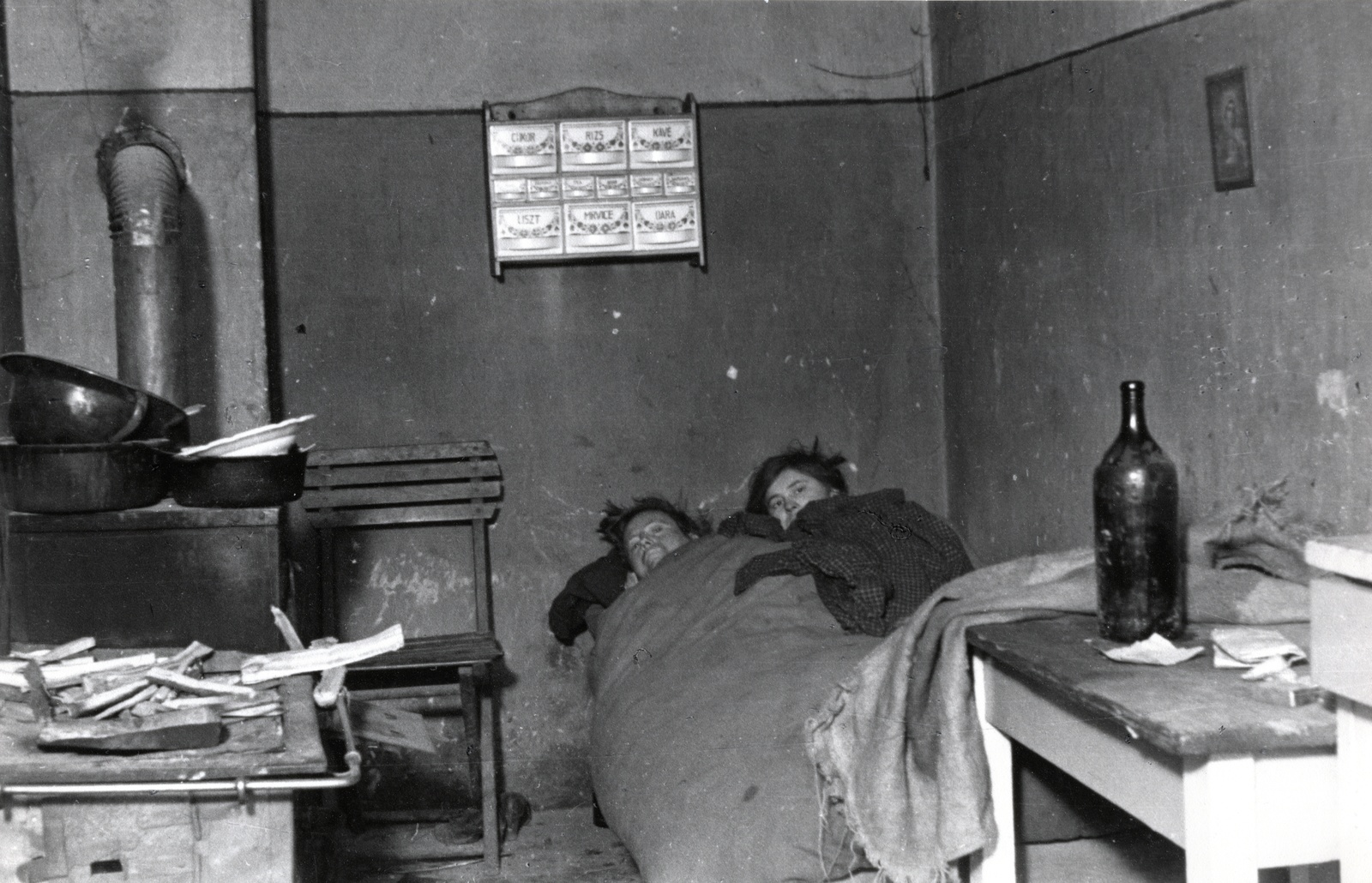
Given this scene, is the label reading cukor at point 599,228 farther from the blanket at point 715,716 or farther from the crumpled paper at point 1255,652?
the crumpled paper at point 1255,652

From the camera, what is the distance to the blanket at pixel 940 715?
7.43ft

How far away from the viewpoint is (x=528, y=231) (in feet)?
14.8

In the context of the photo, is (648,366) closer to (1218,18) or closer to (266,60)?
(266,60)

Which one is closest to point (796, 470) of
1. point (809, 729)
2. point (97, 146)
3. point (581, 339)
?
point (581, 339)

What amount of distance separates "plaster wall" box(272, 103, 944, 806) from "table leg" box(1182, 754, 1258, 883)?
3037mm

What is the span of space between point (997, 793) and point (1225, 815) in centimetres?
70

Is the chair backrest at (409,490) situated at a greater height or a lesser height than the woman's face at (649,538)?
greater

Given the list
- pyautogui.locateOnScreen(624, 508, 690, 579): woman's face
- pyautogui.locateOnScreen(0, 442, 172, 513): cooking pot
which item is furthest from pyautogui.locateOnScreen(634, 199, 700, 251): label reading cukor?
pyautogui.locateOnScreen(0, 442, 172, 513): cooking pot

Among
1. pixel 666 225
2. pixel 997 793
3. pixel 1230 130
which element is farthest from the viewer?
pixel 666 225

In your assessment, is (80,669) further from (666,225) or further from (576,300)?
(666,225)

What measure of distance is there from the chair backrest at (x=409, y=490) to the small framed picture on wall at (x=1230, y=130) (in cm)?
253

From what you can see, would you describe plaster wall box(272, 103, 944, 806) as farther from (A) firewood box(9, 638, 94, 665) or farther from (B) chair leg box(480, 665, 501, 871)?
(A) firewood box(9, 638, 94, 665)

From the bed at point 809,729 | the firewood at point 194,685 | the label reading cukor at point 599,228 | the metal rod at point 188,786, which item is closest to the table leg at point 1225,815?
the bed at point 809,729

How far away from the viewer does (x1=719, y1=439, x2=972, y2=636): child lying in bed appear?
3.42m
